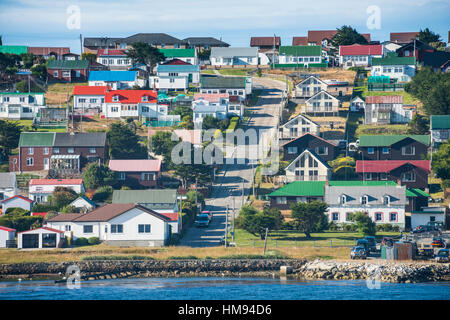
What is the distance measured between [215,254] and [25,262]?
41.7ft

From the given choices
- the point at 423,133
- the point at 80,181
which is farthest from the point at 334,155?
the point at 80,181

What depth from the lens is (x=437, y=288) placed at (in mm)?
55438

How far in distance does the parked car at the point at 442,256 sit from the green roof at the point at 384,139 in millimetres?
23064

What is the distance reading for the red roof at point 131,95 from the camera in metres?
96.7

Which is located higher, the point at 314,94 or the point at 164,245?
the point at 314,94

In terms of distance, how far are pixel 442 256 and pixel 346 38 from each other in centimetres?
6968

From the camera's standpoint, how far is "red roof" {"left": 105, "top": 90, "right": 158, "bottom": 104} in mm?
96688

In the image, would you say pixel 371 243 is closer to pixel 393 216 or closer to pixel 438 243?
pixel 438 243

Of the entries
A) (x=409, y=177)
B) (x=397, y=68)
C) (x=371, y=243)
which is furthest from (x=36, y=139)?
(x=397, y=68)

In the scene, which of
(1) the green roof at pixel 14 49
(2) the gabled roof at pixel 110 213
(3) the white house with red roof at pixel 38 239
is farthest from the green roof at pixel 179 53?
(3) the white house with red roof at pixel 38 239

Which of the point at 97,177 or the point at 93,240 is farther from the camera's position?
the point at 97,177

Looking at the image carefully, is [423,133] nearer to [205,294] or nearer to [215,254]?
[215,254]

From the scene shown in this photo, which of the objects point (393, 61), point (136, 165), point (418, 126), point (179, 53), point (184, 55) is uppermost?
point (179, 53)

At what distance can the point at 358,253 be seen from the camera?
198 feet
